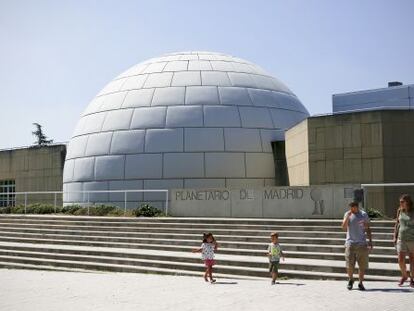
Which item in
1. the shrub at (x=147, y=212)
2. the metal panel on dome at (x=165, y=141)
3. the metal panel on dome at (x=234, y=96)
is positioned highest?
the metal panel on dome at (x=234, y=96)

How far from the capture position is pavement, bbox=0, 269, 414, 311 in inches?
363

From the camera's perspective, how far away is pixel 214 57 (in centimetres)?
3055

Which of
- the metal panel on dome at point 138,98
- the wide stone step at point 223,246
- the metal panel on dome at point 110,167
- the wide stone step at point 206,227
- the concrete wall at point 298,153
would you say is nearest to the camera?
the wide stone step at point 223,246

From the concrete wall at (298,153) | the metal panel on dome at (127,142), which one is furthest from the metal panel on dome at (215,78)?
the concrete wall at (298,153)

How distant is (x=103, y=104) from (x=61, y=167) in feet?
26.1

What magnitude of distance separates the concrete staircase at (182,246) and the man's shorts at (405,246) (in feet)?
4.16

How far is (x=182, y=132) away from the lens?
25984 mm

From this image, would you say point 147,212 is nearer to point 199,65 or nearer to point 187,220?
point 187,220

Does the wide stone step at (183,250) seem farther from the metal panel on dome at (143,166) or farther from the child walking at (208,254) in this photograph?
the metal panel on dome at (143,166)

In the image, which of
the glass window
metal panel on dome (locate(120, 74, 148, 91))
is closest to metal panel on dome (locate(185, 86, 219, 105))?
metal panel on dome (locate(120, 74, 148, 91))

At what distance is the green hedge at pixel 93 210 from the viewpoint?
71.2 ft

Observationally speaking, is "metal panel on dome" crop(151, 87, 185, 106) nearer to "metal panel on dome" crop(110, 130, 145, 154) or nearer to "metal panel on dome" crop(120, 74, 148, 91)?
"metal panel on dome" crop(120, 74, 148, 91)

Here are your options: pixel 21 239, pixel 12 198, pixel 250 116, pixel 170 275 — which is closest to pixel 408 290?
pixel 170 275

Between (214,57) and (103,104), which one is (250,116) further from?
(103,104)
